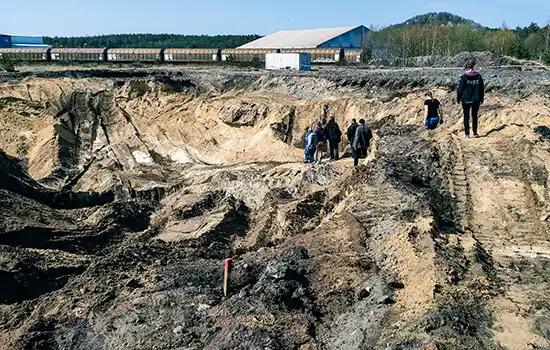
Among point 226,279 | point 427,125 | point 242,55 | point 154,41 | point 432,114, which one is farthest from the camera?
point 154,41

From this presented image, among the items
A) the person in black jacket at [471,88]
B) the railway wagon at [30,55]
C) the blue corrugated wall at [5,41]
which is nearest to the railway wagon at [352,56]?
the railway wagon at [30,55]

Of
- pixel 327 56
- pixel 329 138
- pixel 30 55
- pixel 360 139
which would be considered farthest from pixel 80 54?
pixel 360 139

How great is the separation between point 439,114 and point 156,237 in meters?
7.24

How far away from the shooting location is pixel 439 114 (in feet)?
47.6

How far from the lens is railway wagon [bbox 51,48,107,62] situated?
53.0 meters

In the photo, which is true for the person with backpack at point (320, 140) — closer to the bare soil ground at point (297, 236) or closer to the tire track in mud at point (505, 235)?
the bare soil ground at point (297, 236)

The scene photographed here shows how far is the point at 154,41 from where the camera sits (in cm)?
12156

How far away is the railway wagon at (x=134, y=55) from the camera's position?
5052cm

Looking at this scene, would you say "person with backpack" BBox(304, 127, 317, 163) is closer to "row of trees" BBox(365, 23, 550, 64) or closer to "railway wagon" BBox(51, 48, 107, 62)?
"row of trees" BBox(365, 23, 550, 64)

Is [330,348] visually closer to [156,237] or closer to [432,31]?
[156,237]

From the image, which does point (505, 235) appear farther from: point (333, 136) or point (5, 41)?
point (5, 41)

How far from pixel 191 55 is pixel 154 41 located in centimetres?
7534

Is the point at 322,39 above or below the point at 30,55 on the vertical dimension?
above

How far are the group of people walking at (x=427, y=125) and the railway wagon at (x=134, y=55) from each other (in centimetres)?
3552
